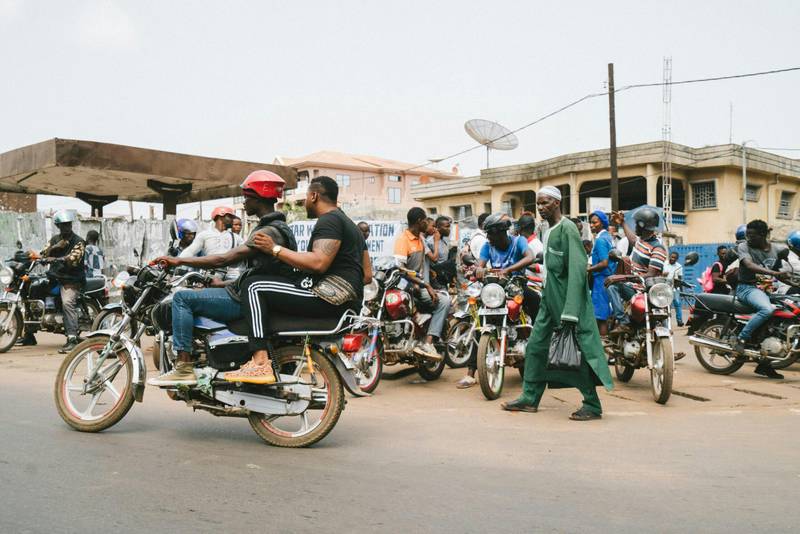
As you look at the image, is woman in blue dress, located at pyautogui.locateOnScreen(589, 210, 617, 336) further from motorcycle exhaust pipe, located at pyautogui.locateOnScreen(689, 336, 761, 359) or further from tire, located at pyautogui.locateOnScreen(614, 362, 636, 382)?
motorcycle exhaust pipe, located at pyautogui.locateOnScreen(689, 336, 761, 359)

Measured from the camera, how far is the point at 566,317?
19.3 ft

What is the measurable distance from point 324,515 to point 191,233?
22.2 ft

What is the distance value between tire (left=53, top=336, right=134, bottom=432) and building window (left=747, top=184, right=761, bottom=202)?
103 feet

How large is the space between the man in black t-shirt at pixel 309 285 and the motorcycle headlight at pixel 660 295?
3.31 metres

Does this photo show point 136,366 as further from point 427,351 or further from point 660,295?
point 660,295

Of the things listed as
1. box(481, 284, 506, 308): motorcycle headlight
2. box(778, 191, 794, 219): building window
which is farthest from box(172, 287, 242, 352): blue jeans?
box(778, 191, 794, 219): building window

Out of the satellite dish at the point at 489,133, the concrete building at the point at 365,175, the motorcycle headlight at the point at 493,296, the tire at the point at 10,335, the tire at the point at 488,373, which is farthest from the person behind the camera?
the concrete building at the point at 365,175

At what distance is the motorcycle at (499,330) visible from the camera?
22.3 feet

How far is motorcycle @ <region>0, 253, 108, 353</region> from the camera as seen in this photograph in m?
10.0

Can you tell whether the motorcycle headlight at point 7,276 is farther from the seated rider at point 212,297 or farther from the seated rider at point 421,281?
the seated rider at point 212,297

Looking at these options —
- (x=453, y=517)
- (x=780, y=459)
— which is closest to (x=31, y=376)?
(x=453, y=517)

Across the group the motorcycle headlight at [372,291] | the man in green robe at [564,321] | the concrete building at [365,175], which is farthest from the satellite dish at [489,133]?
the concrete building at [365,175]

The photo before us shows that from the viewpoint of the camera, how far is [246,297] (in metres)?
4.66

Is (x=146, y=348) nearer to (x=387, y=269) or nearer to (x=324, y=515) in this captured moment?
(x=387, y=269)
